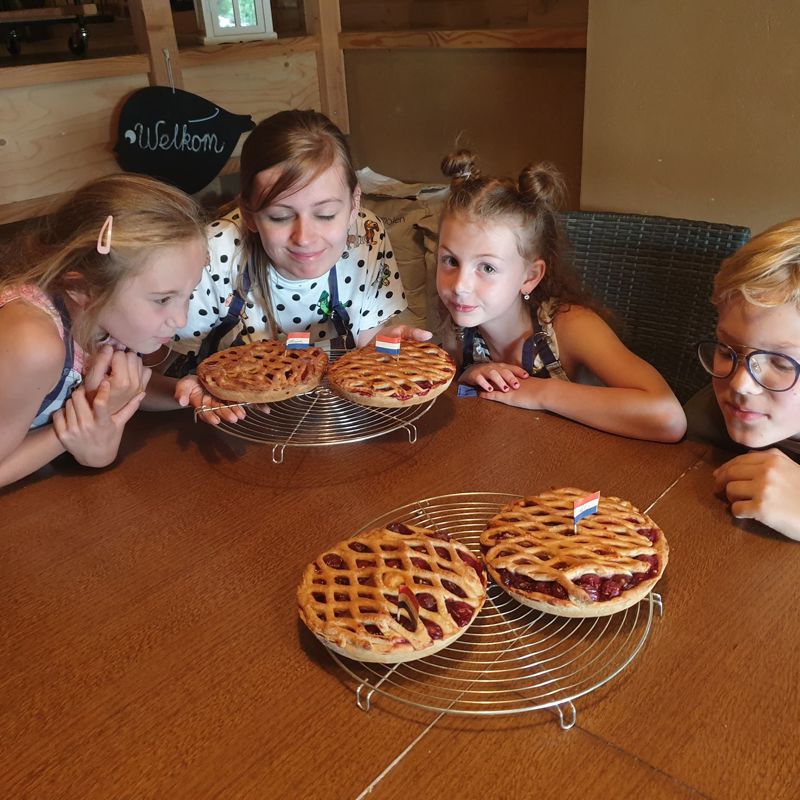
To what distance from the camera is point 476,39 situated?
2900 mm

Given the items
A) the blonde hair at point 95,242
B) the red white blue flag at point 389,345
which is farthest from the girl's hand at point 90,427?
the red white blue flag at point 389,345

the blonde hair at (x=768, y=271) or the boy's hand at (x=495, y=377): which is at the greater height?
the blonde hair at (x=768, y=271)

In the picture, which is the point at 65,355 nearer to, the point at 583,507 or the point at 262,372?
the point at 262,372

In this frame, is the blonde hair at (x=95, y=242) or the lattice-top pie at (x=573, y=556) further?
the blonde hair at (x=95, y=242)

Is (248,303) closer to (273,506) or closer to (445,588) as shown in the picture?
(273,506)

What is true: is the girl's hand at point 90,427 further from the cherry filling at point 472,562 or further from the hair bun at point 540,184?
the hair bun at point 540,184

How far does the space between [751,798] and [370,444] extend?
0.92m

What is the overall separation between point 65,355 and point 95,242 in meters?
0.23

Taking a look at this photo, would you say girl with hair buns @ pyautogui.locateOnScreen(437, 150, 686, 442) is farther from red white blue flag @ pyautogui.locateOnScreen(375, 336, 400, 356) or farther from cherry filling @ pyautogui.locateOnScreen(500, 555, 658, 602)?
cherry filling @ pyautogui.locateOnScreen(500, 555, 658, 602)

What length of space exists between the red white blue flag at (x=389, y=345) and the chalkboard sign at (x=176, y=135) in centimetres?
150

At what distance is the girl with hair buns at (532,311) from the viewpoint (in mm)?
1577

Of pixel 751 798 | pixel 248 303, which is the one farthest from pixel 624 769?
pixel 248 303

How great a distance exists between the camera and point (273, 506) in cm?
134

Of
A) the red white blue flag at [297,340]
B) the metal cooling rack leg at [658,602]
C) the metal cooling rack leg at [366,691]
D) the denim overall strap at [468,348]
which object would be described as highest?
the red white blue flag at [297,340]
